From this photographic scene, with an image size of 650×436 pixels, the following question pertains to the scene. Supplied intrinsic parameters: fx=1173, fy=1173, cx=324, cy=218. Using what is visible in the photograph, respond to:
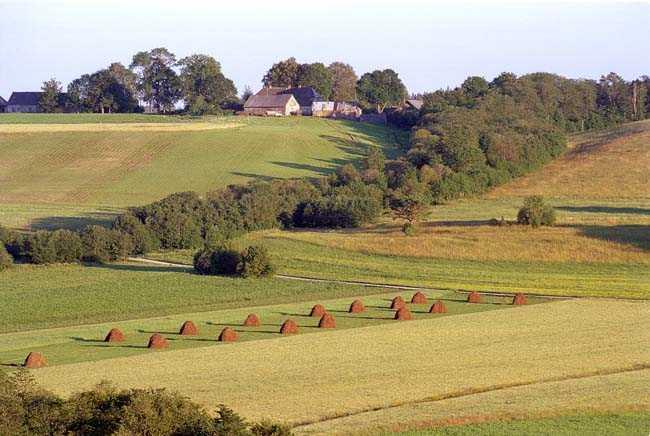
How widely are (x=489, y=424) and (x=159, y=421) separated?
8295 millimetres

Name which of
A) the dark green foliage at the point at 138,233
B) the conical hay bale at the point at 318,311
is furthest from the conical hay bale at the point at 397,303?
the dark green foliage at the point at 138,233

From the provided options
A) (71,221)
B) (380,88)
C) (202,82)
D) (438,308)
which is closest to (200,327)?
(438,308)

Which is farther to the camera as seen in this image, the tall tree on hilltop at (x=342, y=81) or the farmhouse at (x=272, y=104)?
the tall tree on hilltop at (x=342, y=81)

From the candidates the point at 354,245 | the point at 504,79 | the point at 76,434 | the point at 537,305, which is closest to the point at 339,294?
the point at 537,305

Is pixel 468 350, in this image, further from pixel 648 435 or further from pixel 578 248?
pixel 578 248

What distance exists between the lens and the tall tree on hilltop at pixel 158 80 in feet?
487

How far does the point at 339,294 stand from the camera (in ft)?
173

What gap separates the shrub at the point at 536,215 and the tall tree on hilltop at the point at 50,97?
94124 millimetres

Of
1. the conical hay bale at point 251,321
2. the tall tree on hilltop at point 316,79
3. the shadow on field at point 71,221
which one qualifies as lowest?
the shadow on field at point 71,221

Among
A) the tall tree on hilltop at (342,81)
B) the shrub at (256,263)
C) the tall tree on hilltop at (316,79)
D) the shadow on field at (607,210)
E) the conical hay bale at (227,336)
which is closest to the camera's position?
the conical hay bale at (227,336)

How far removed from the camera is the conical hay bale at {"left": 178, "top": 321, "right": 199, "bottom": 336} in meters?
41.2

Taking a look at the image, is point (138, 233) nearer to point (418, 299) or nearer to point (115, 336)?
point (418, 299)

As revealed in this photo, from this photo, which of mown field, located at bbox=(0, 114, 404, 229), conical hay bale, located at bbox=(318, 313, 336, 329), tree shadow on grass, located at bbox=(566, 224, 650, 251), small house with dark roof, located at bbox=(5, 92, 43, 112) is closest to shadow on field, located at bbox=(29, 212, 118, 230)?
mown field, located at bbox=(0, 114, 404, 229)

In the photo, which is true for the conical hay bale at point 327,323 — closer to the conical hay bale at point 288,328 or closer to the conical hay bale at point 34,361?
the conical hay bale at point 288,328
